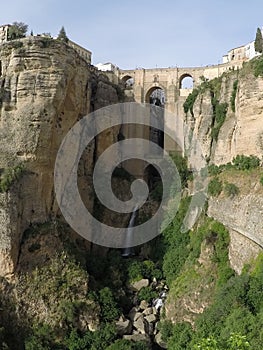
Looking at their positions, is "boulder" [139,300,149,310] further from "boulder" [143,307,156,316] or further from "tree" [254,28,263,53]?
"tree" [254,28,263,53]

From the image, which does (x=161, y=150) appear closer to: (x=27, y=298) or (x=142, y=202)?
(x=142, y=202)

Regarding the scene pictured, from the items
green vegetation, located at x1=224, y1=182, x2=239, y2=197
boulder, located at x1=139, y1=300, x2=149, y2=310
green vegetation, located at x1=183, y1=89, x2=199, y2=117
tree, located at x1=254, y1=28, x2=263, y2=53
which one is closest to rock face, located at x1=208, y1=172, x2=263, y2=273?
green vegetation, located at x1=224, y1=182, x2=239, y2=197

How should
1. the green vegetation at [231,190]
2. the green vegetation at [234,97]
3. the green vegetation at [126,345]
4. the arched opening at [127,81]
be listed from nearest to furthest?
the green vegetation at [126,345], the green vegetation at [231,190], the green vegetation at [234,97], the arched opening at [127,81]

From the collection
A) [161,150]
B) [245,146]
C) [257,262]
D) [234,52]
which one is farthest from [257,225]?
[234,52]

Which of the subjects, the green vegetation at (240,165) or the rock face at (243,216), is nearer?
the rock face at (243,216)

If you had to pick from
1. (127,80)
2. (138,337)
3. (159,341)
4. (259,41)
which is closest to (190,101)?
(259,41)

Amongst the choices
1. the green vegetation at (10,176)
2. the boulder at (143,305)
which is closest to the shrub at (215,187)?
the boulder at (143,305)

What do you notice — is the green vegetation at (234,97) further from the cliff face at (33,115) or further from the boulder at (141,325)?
the boulder at (141,325)
